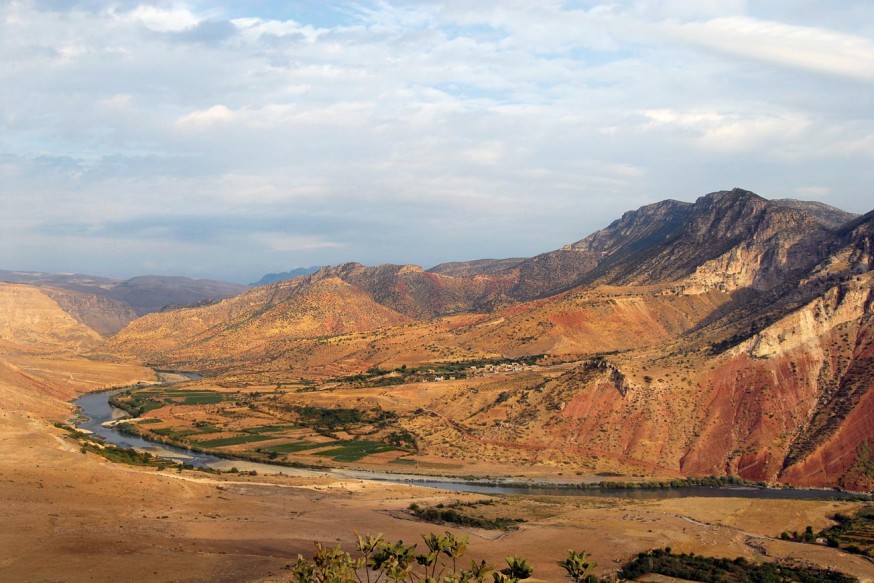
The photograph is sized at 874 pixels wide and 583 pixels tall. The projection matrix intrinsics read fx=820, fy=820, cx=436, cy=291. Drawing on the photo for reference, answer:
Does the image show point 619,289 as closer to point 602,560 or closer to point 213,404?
point 213,404

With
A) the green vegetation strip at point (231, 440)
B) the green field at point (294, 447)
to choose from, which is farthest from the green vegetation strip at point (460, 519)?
the green vegetation strip at point (231, 440)

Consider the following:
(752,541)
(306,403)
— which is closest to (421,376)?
(306,403)

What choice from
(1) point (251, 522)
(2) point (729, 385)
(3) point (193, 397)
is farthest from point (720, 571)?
(3) point (193, 397)

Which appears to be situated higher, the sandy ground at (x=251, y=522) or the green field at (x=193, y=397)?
the sandy ground at (x=251, y=522)

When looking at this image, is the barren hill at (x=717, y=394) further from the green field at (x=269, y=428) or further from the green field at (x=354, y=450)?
the green field at (x=269, y=428)

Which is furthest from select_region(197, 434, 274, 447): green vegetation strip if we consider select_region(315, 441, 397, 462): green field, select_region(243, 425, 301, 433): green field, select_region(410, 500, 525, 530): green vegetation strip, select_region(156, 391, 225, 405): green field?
select_region(410, 500, 525, 530): green vegetation strip

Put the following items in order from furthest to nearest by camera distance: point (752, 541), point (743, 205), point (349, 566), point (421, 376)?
1. point (743, 205)
2. point (421, 376)
3. point (752, 541)
4. point (349, 566)
